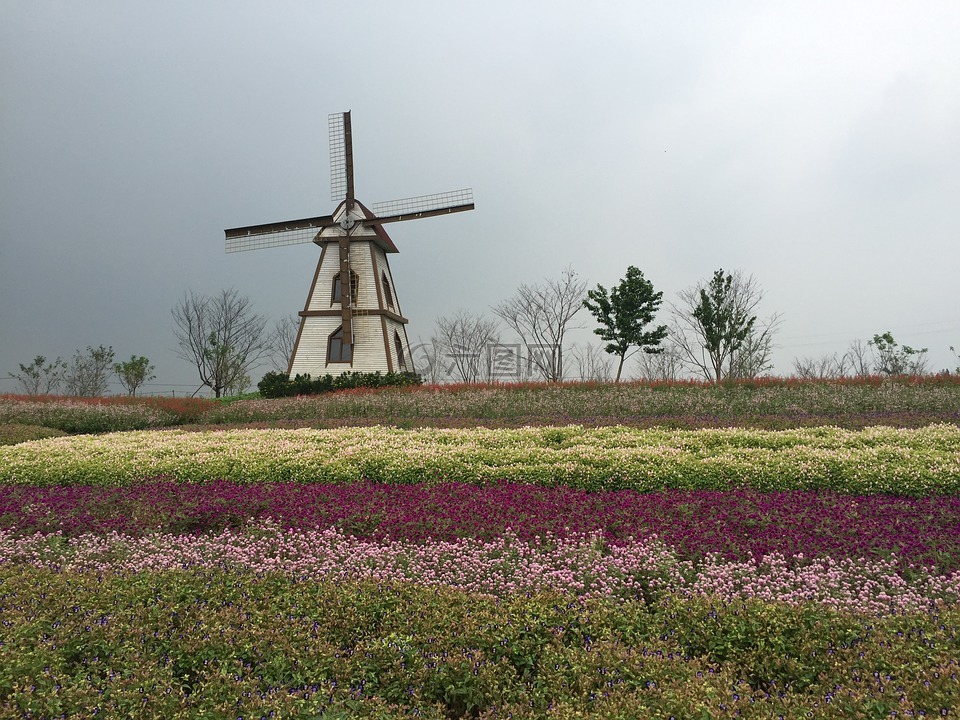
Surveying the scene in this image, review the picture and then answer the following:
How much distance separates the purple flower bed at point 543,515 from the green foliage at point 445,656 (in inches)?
60.5

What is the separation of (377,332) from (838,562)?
20616mm

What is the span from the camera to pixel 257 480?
26.8ft

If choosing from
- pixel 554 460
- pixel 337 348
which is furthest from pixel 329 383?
pixel 554 460

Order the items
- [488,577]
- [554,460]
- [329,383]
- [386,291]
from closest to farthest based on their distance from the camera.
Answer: [488,577] → [554,460] → [329,383] → [386,291]

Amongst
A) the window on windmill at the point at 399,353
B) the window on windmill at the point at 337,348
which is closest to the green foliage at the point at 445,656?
the window on windmill at the point at 337,348

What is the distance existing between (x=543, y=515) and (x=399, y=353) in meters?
20.8

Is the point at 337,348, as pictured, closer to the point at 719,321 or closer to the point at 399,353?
the point at 399,353

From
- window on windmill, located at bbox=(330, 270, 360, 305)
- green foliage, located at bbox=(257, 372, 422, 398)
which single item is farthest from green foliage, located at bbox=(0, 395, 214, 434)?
Answer: window on windmill, located at bbox=(330, 270, 360, 305)

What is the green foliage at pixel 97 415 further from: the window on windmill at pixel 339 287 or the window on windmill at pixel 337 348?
the window on windmill at pixel 339 287

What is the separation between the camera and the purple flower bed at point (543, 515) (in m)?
5.29

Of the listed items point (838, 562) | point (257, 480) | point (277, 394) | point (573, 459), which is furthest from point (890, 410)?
point (277, 394)

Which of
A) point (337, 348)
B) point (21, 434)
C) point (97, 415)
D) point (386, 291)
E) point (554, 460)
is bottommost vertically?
point (554, 460)

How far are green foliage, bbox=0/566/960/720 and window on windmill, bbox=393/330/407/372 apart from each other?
858 inches

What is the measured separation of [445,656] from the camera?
10.7 ft
